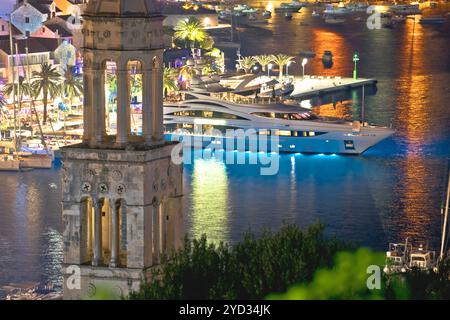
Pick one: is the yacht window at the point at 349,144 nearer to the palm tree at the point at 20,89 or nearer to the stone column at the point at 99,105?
the palm tree at the point at 20,89

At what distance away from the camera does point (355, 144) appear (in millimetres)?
119188

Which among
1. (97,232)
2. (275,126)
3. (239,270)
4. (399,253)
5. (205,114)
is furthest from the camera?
(205,114)

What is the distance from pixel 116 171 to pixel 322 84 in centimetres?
11239

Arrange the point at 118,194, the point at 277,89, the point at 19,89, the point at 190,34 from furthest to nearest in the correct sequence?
the point at 190,34
the point at 277,89
the point at 19,89
the point at 118,194

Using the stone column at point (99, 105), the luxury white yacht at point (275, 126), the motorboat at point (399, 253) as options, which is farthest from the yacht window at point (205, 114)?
the stone column at point (99, 105)

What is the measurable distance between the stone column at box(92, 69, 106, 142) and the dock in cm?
10506

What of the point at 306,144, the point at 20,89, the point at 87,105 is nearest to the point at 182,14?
the point at 20,89

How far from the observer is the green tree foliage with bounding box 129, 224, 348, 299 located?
42.1m

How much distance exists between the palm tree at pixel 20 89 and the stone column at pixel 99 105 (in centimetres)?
7741

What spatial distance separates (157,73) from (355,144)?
75651 mm

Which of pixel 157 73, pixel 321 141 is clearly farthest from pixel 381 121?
pixel 157 73

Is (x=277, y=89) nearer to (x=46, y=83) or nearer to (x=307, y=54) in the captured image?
(x=46, y=83)

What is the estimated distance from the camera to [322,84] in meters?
155
